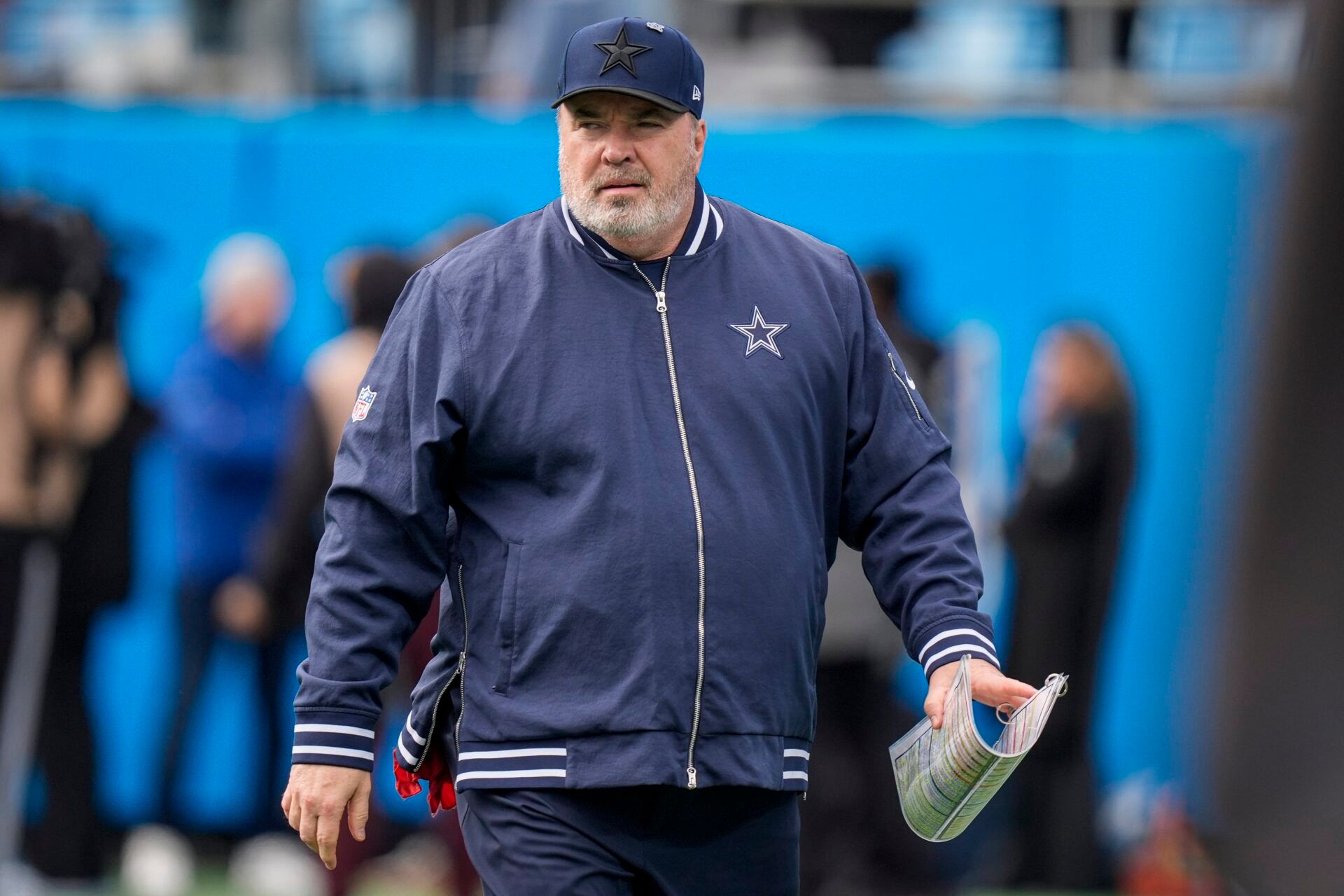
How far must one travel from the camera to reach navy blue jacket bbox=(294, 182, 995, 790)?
3.33 meters

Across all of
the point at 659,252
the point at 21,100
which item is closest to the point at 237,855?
the point at 21,100

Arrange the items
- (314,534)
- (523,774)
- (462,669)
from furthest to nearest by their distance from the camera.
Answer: (314,534)
(462,669)
(523,774)

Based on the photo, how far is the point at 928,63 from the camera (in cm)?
866

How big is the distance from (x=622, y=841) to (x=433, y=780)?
463 mm

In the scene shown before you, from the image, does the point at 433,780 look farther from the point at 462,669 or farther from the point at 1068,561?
the point at 1068,561

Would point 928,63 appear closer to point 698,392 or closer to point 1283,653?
point 1283,653

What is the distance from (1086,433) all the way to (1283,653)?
142cm

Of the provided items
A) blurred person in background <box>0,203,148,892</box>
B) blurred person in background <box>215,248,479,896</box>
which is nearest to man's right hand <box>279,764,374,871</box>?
blurred person in background <box>215,248,479,896</box>

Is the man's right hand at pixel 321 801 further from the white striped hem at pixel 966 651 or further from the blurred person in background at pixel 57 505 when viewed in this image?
the blurred person in background at pixel 57 505

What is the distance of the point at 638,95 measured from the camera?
341 cm

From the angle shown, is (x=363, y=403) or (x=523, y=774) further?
(x=363, y=403)

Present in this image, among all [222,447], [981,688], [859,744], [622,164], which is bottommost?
[859,744]

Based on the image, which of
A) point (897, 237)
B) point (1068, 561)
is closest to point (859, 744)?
point (1068, 561)

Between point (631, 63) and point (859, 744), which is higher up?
point (631, 63)
